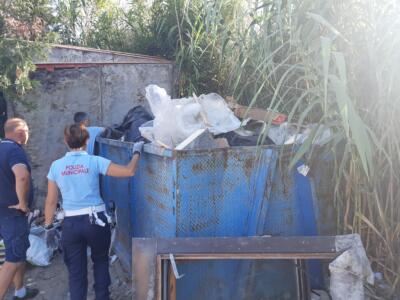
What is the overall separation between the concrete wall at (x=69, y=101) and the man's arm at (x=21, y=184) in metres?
2.22

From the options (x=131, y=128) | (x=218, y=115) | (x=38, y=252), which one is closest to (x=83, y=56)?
(x=131, y=128)

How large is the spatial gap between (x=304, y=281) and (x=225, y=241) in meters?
0.82

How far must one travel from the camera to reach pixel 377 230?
2816 millimetres

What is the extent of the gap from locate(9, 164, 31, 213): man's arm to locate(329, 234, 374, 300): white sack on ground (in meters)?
2.44

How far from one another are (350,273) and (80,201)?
6.27 ft

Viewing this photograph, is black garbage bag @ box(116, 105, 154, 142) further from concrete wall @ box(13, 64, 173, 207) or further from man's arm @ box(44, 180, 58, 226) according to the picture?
concrete wall @ box(13, 64, 173, 207)

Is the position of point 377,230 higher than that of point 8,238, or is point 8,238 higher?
point 377,230

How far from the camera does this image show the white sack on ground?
2.55 m

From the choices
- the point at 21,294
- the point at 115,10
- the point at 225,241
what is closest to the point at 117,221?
the point at 21,294

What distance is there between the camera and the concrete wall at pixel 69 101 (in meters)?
5.90

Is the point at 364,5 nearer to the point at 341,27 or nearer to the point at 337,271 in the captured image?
the point at 341,27

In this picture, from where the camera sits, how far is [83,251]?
3.36 metres

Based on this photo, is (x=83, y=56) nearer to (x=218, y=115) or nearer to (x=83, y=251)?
(x=218, y=115)

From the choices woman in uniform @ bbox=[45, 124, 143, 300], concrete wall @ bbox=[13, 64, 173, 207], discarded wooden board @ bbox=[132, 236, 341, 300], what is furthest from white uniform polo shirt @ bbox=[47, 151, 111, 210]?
concrete wall @ bbox=[13, 64, 173, 207]
